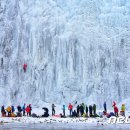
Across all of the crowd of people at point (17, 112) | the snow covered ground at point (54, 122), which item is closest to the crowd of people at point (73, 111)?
the crowd of people at point (17, 112)

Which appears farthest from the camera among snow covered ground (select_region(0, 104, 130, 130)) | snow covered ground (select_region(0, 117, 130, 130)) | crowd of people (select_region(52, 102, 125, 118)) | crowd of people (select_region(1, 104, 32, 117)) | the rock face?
the rock face

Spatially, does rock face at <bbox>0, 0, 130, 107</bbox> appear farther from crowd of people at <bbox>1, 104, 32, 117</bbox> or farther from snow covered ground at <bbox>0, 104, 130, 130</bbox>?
snow covered ground at <bbox>0, 104, 130, 130</bbox>

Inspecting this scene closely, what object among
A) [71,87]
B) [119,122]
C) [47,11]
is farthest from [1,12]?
[119,122]

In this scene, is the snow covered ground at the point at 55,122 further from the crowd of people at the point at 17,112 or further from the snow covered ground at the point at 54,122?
the crowd of people at the point at 17,112

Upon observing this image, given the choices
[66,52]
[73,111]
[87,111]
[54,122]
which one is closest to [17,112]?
[73,111]

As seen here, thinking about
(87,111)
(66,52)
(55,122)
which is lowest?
(55,122)

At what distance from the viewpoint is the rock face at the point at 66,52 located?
15.6m

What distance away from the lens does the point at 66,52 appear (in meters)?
15.9

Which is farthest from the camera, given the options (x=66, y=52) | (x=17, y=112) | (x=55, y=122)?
(x=66, y=52)

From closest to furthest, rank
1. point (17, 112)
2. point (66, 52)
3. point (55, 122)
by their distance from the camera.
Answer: point (55, 122) → point (17, 112) → point (66, 52)

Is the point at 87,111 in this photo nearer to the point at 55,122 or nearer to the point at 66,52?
the point at 55,122

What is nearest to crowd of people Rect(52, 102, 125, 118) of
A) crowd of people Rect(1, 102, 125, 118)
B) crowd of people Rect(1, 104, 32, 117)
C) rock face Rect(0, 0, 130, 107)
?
crowd of people Rect(1, 102, 125, 118)

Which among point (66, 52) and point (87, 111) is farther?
point (66, 52)

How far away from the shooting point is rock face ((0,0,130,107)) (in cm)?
1557
